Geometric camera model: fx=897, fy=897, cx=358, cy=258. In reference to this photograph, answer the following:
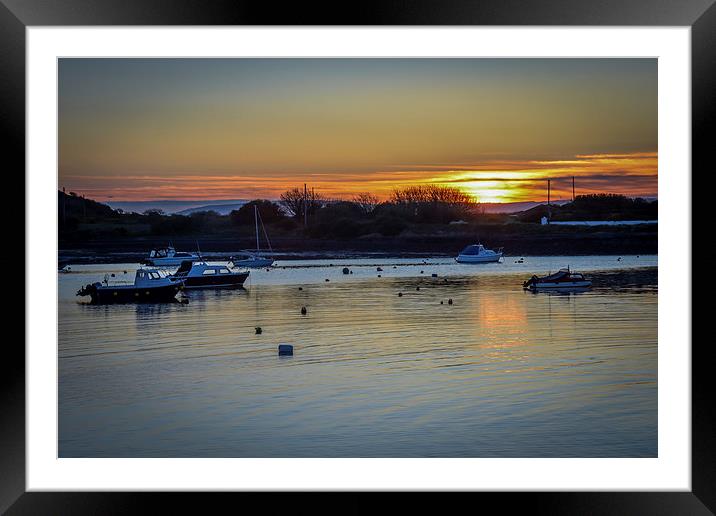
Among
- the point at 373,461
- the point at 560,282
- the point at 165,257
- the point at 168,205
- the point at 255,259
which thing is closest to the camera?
the point at 373,461

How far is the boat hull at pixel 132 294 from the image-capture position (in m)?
22.0

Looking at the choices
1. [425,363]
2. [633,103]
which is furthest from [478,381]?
[633,103]

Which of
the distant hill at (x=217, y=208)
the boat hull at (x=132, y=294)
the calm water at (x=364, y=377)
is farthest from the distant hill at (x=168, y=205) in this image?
the boat hull at (x=132, y=294)

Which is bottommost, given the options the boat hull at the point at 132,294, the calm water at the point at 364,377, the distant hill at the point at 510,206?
the calm water at the point at 364,377

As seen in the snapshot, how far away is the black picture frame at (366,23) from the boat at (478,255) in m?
30.4

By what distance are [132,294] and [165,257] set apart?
755 centimetres

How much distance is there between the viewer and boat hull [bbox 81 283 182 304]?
22.0 meters

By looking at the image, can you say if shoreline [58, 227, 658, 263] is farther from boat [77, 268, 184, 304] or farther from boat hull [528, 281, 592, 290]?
boat hull [528, 281, 592, 290]

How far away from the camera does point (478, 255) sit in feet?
115

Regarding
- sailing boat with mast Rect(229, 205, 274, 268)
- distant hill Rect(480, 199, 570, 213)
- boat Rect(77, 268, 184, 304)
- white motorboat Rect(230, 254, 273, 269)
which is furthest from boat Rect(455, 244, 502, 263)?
boat Rect(77, 268, 184, 304)

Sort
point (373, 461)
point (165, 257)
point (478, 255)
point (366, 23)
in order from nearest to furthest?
point (366, 23) < point (373, 461) < point (165, 257) < point (478, 255)

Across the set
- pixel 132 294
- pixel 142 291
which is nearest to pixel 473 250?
pixel 142 291

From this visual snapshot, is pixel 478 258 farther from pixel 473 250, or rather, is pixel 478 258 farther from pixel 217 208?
pixel 217 208

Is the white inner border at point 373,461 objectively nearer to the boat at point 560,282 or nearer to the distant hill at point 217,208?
the boat at point 560,282
